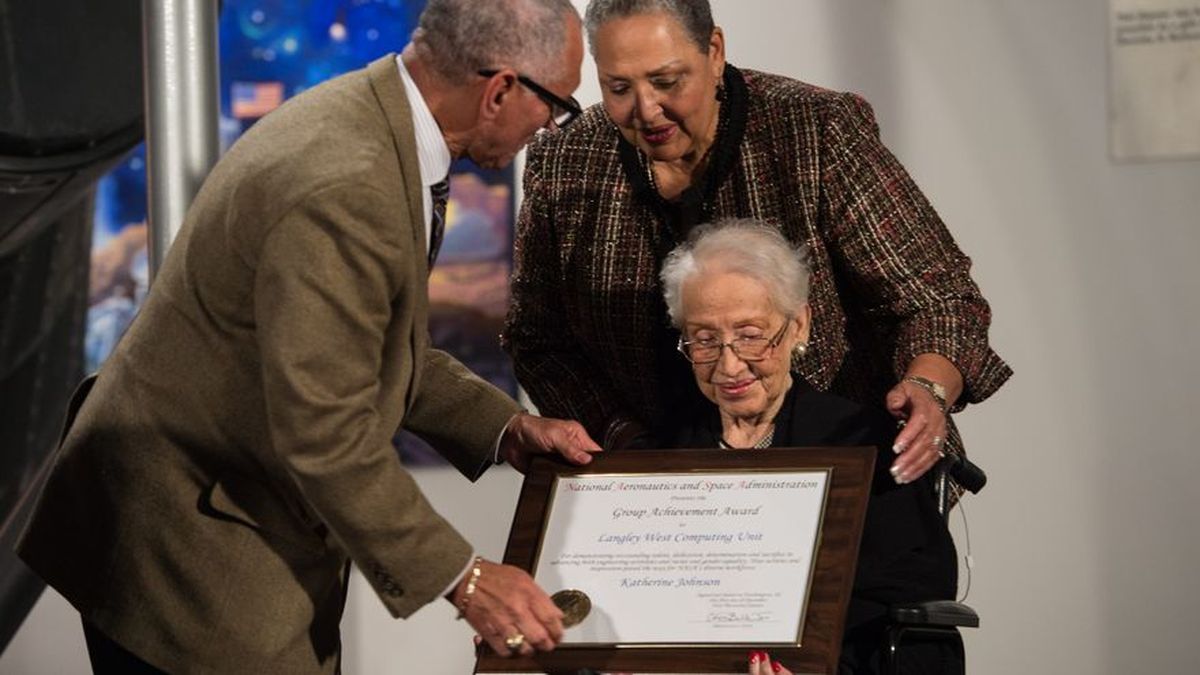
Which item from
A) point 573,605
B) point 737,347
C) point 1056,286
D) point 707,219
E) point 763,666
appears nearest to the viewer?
point 763,666

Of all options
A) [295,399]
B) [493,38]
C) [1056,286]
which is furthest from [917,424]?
[1056,286]

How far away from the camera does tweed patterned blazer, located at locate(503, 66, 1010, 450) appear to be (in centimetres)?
321

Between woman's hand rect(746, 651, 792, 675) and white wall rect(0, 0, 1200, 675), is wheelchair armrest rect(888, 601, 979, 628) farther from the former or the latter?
Answer: white wall rect(0, 0, 1200, 675)

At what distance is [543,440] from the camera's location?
280cm

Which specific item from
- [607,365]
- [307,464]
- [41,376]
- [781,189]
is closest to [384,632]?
[41,376]

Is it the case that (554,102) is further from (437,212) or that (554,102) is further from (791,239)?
(791,239)

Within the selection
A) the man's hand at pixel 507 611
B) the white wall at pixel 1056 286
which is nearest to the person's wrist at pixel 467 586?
the man's hand at pixel 507 611

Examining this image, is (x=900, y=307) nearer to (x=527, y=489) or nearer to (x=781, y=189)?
(x=781, y=189)

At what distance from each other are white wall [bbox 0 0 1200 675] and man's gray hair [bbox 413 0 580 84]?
7.63 feet

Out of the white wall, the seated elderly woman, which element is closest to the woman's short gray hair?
the seated elderly woman

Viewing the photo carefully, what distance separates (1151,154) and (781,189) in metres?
1.80

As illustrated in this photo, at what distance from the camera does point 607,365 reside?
3.46m

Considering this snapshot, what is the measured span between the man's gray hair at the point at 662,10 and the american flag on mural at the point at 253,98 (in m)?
1.81

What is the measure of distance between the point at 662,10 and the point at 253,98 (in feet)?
6.46
